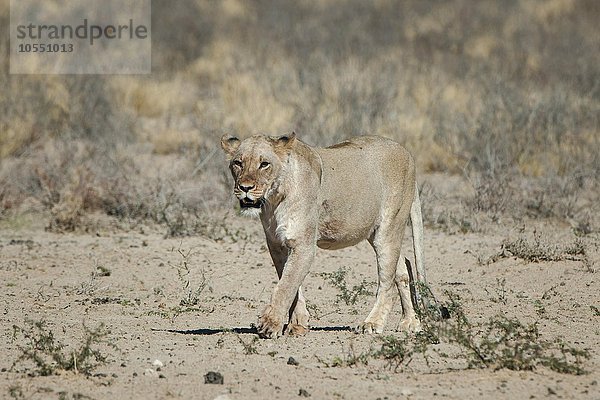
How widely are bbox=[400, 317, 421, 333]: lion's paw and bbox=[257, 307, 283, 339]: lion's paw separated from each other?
1229 millimetres

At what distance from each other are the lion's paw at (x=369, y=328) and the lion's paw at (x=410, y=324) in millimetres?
331

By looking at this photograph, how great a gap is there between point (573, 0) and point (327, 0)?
6.39 meters

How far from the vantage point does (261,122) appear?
1712 centimetres

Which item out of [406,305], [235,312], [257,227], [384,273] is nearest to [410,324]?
[406,305]

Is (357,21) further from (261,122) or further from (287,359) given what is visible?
(287,359)

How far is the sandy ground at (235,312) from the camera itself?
21.2ft

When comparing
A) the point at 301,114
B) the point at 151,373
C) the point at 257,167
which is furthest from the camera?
the point at 301,114

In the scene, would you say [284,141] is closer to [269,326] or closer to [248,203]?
[248,203]

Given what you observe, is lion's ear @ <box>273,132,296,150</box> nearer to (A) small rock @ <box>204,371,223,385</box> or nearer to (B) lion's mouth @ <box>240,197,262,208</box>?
(B) lion's mouth @ <box>240,197,262,208</box>

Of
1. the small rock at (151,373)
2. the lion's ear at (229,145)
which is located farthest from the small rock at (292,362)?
the lion's ear at (229,145)

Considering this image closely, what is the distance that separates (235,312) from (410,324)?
1.59m

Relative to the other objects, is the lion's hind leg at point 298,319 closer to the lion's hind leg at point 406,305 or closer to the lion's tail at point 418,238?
the lion's hind leg at point 406,305

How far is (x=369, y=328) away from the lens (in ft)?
26.8

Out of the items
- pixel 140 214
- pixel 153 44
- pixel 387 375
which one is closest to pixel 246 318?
pixel 387 375
